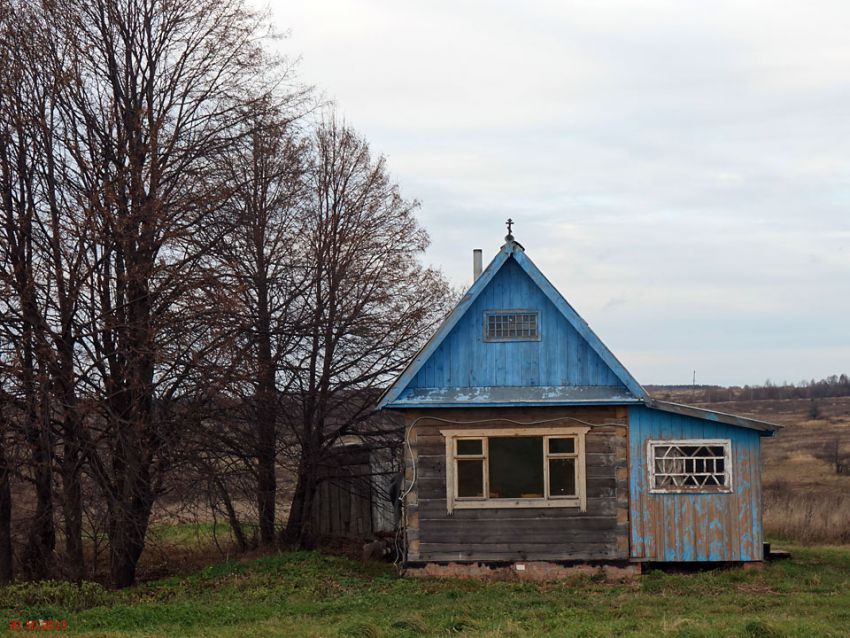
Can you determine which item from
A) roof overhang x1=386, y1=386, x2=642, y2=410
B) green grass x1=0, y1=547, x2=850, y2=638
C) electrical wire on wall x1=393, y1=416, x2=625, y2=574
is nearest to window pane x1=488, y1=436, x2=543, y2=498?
electrical wire on wall x1=393, y1=416, x2=625, y2=574

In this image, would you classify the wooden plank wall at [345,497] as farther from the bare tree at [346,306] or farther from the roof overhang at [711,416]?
the roof overhang at [711,416]

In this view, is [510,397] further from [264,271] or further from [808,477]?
[808,477]

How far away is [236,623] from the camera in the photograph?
48.5 ft

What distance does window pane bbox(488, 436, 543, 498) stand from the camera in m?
20.4

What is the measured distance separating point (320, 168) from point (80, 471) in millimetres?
9181

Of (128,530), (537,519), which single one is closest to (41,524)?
(128,530)

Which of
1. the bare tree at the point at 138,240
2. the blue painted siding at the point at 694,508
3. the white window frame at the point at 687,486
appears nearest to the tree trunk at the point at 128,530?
the bare tree at the point at 138,240

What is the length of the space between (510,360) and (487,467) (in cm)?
194

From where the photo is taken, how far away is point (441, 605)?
16.0 m

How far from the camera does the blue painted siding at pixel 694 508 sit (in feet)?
60.9

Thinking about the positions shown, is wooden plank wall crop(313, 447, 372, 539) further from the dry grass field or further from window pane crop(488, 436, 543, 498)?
the dry grass field

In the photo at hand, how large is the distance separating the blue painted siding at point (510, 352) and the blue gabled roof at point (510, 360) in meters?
0.02

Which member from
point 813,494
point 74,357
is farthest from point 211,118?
point 813,494

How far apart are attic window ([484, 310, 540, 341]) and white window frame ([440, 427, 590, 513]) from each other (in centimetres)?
166
